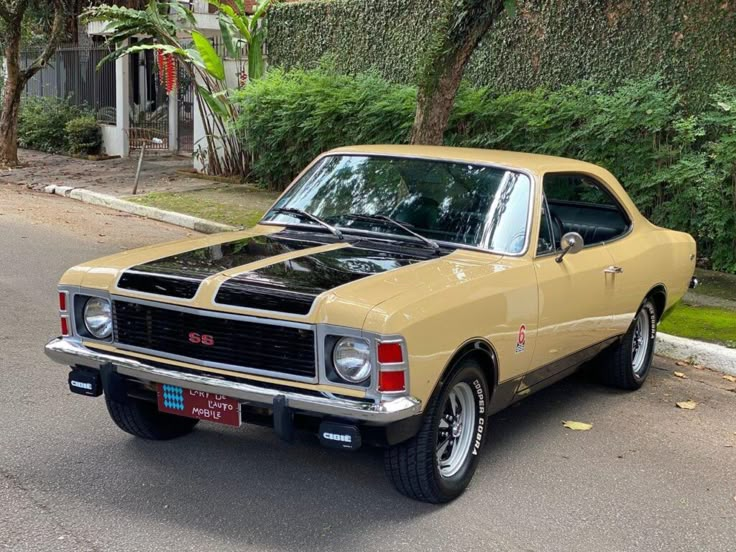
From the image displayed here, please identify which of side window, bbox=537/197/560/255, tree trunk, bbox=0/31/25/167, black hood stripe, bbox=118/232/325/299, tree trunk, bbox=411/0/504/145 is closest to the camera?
black hood stripe, bbox=118/232/325/299

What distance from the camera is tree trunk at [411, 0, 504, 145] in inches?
393

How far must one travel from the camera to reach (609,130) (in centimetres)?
1097

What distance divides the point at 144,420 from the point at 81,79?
68.0ft

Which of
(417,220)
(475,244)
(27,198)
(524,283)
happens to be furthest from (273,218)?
(27,198)

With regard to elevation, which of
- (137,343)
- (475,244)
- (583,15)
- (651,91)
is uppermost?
(583,15)

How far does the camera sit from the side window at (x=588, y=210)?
612 centimetres

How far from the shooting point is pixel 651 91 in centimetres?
1097

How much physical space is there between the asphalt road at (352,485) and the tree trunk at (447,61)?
15.9 ft

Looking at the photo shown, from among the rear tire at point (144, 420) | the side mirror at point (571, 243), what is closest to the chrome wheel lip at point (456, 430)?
the side mirror at point (571, 243)

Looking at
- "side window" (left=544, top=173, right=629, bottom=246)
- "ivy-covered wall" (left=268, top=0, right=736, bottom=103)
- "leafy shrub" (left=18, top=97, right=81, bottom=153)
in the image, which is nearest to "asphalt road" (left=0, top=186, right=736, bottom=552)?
"side window" (left=544, top=173, right=629, bottom=246)

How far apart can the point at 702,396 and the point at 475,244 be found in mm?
2554

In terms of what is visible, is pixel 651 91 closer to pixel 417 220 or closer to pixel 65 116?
pixel 417 220

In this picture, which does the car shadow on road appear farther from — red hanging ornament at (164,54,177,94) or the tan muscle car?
red hanging ornament at (164,54,177,94)

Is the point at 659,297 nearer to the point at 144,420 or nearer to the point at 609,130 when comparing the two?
the point at 144,420
